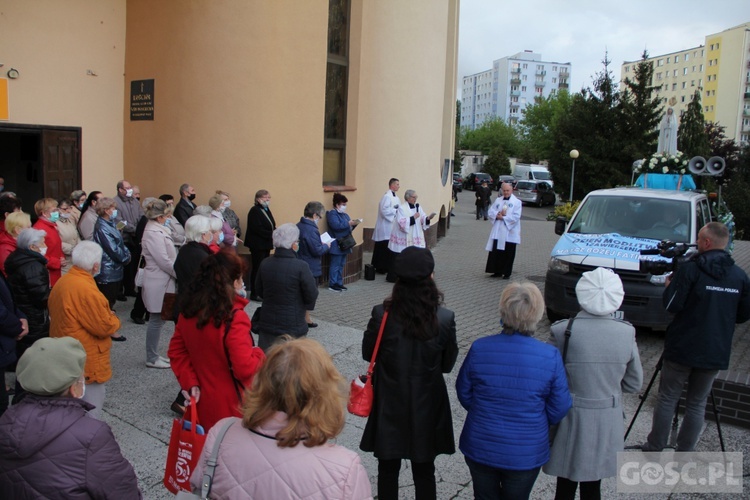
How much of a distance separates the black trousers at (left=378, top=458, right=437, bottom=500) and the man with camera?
7.58 ft

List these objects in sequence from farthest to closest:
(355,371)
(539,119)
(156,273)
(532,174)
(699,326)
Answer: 1. (539,119)
2. (532,174)
3. (355,371)
4. (156,273)
5. (699,326)

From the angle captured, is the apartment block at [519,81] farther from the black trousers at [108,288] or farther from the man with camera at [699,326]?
the man with camera at [699,326]

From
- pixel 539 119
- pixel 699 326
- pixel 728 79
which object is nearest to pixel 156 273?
pixel 699 326

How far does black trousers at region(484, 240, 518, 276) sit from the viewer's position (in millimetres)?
13133

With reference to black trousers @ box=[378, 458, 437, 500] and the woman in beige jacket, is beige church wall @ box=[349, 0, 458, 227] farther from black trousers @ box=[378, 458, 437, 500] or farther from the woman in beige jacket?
black trousers @ box=[378, 458, 437, 500]

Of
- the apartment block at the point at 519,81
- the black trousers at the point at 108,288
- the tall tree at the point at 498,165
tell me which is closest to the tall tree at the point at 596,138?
the tall tree at the point at 498,165

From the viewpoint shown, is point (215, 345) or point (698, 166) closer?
point (215, 345)

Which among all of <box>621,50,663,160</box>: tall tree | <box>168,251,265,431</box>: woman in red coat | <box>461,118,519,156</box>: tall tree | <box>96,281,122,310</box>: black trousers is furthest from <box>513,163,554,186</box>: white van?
<box>168,251,265,431</box>: woman in red coat

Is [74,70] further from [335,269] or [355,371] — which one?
[355,371]

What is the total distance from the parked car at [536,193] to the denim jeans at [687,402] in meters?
36.1

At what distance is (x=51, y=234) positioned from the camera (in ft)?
23.6
